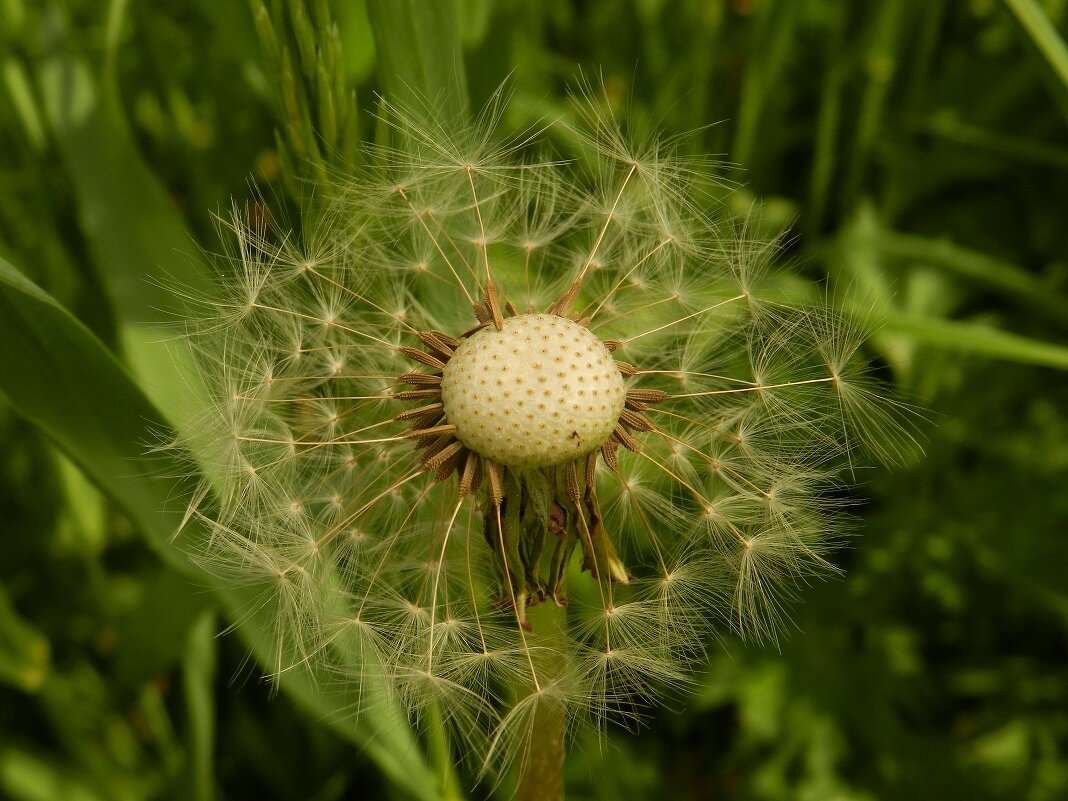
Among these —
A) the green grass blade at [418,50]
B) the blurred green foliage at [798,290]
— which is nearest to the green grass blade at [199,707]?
the blurred green foliage at [798,290]

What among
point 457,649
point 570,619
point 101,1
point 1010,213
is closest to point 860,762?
point 570,619

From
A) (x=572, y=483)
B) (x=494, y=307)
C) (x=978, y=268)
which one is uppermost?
(x=494, y=307)

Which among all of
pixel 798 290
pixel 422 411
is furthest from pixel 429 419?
pixel 798 290

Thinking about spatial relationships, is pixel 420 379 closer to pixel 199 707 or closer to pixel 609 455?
pixel 609 455

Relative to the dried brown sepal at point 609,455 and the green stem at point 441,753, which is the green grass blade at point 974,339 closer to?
the dried brown sepal at point 609,455

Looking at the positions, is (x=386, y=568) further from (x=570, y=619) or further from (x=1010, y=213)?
(x=1010, y=213)

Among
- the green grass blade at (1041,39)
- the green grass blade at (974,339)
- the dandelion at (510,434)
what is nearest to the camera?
the dandelion at (510,434)

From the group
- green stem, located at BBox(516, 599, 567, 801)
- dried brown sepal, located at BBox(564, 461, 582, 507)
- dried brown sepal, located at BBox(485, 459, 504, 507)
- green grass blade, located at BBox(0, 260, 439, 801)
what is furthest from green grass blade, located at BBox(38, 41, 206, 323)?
green stem, located at BBox(516, 599, 567, 801)

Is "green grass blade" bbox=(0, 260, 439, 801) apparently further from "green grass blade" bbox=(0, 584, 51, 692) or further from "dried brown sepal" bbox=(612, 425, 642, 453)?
"green grass blade" bbox=(0, 584, 51, 692)
